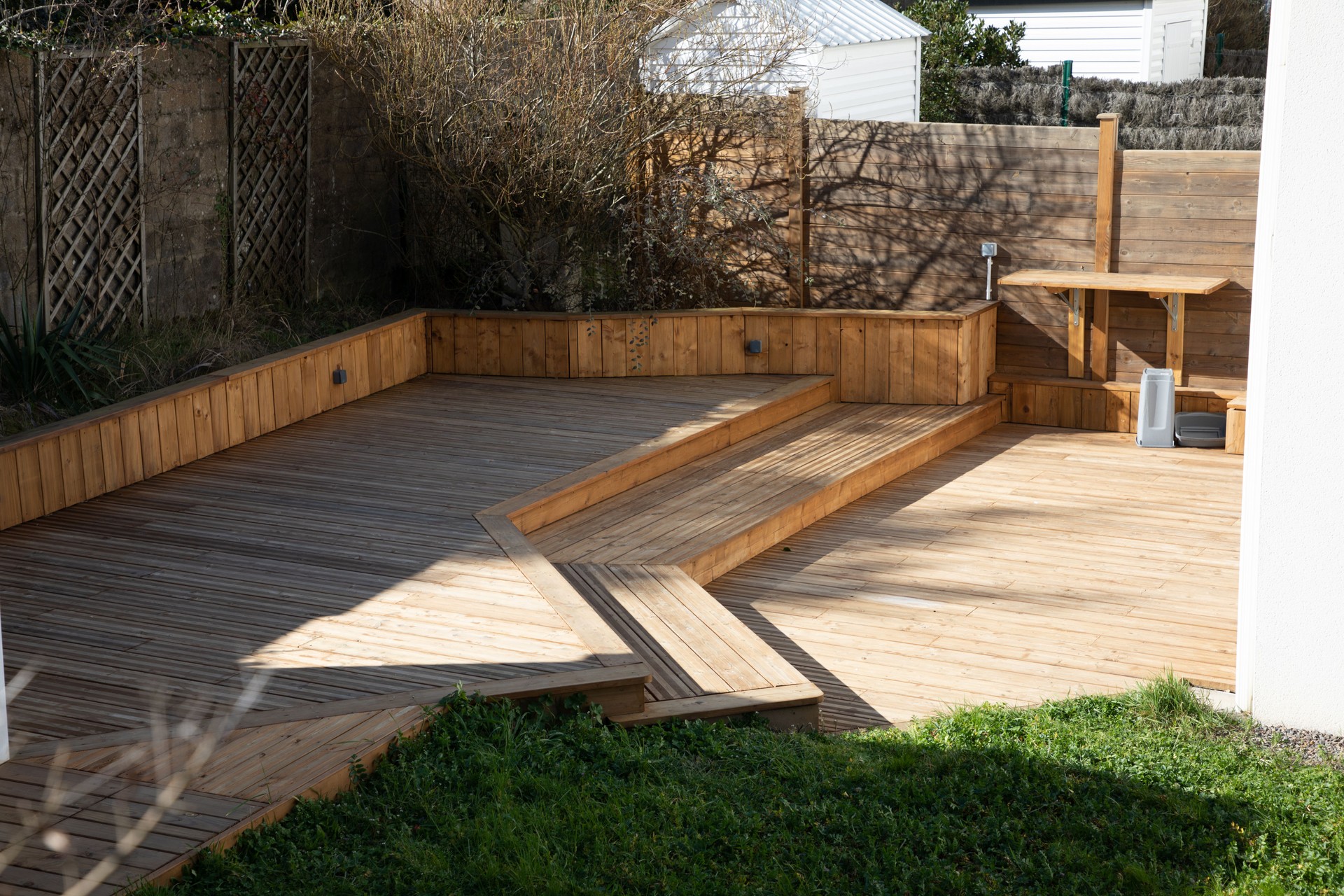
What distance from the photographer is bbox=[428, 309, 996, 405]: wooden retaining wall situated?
29.5 ft

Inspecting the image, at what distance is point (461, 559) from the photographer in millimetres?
5656

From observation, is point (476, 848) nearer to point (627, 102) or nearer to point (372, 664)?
point (372, 664)

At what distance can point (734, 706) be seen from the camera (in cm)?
451

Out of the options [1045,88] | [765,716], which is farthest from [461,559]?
[1045,88]

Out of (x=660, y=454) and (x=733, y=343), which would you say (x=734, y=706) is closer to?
(x=660, y=454)

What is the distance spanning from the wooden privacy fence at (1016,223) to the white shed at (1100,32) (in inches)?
395

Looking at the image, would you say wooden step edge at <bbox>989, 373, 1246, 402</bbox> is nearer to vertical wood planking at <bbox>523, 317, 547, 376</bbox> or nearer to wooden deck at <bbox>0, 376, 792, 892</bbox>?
wooden deck at <bbox>0, 376, 792, 892</bbox>

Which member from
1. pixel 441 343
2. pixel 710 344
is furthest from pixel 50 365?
pixel 710 344

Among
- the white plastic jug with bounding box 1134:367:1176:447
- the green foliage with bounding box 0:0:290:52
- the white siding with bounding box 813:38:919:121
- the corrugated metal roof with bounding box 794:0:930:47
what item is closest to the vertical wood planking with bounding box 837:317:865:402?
the white plastic jug with bounding box 1134:367:1176:447

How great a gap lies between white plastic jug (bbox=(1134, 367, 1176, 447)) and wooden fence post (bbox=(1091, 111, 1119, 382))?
1.25ft

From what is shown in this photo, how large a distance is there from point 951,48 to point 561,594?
531 inches

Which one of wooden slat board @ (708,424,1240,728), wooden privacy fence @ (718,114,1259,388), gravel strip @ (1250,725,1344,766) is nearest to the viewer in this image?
gravel strip @ (1250,725,1344,766)

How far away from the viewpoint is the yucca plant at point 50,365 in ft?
21.5

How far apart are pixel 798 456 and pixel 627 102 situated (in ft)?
8.13
